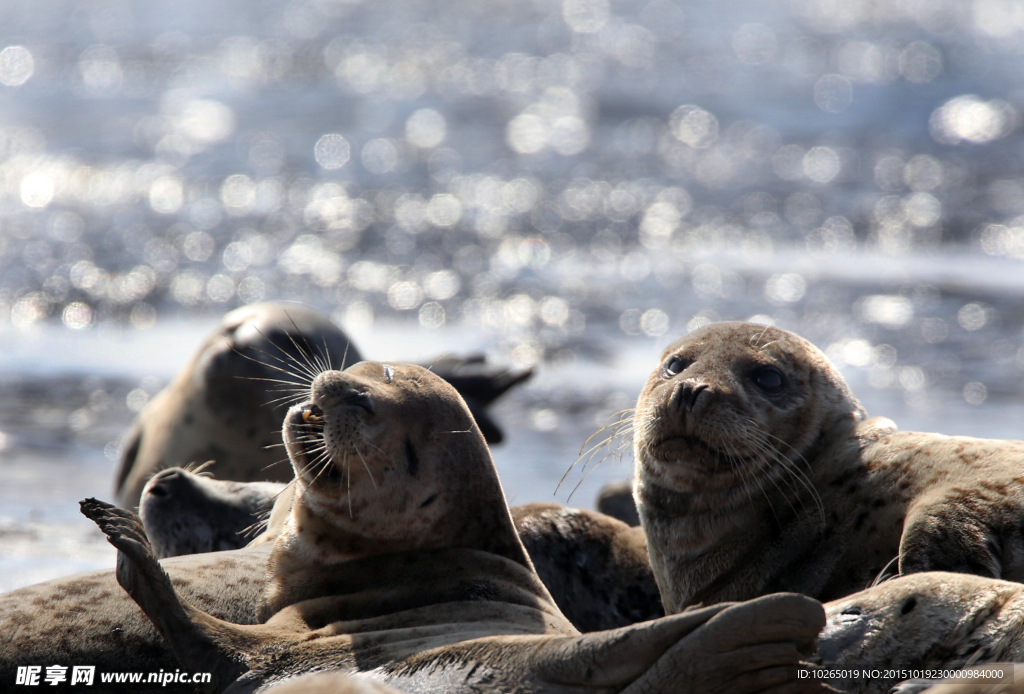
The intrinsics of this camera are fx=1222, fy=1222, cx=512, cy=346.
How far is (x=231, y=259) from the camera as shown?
12461 millimetres

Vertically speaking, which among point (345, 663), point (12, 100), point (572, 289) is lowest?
point (345, 663)

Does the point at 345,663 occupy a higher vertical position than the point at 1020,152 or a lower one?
lower

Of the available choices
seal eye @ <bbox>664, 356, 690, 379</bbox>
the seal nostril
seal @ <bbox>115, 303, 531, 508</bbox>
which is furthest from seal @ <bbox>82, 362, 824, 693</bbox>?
seal @ <bbox>115, 303, 531, 508</bbox>

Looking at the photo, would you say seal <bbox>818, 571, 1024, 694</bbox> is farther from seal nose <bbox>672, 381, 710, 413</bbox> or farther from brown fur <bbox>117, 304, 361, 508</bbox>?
brown fur <bbox>117, 304, 361, 508</bbox>

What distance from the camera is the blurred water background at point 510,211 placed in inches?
374

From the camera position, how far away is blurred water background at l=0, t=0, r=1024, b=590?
31.2 feet

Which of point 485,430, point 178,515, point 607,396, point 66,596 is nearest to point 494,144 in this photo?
point 607,396

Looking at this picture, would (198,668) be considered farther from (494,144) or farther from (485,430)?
(494,144)

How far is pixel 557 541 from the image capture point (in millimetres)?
4531

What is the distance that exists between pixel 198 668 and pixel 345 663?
0.37 meters

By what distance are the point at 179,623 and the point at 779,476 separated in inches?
75.1

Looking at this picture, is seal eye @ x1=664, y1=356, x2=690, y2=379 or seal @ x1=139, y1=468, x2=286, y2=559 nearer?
seal eye @ x1=664, y1=356, x2=690, y2=379

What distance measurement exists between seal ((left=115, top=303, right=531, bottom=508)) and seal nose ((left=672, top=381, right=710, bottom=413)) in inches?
109

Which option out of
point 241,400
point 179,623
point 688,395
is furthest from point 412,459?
point 241,400
